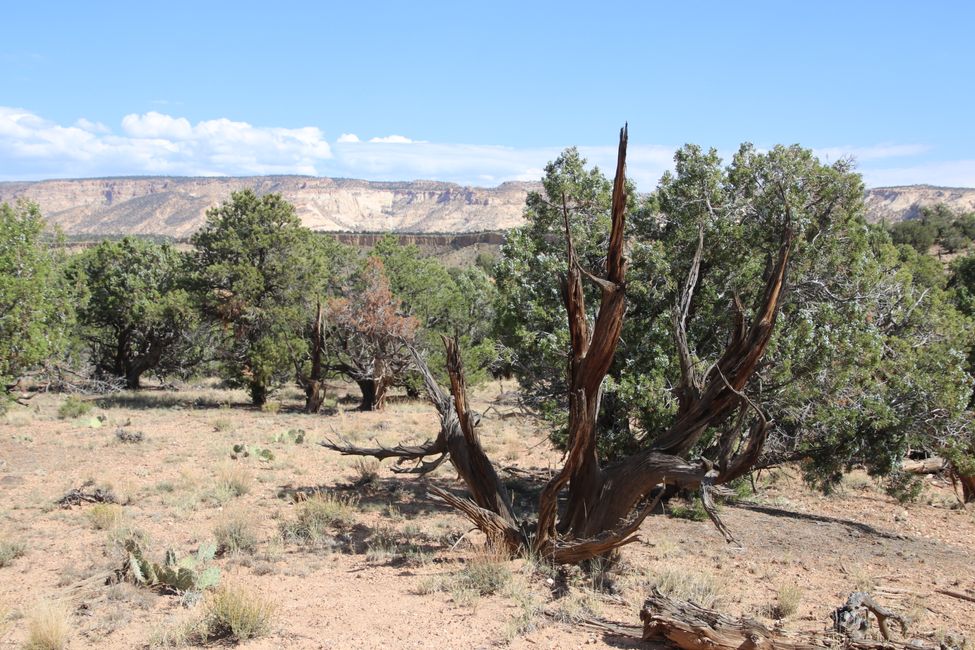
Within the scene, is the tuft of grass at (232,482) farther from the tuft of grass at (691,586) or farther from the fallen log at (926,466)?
the fallen log at (926,466)

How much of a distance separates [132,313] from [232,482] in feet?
60.6

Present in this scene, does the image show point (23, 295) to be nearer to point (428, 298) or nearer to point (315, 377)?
point (315, 377)

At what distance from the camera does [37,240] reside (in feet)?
52.8

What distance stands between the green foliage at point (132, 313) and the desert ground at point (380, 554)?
36.4 feet

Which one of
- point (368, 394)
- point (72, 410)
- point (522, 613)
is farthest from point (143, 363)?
point (522, 613)

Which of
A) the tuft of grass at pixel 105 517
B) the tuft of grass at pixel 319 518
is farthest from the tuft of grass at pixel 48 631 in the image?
the tuft of grass at pixel 105 517

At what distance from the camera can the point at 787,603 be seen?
7.78 m

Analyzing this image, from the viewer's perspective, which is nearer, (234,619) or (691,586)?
(234,619)

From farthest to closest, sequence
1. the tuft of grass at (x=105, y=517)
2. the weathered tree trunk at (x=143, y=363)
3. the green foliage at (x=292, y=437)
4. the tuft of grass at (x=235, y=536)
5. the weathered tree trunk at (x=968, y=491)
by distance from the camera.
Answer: the weathered tree trunk at (x=143, y=363), the green foliage at (x=292, y=437), the weathered tree trunk at (x=968, y=491), the tuft of grass at (x=105, y=517), the tuft of grass at (x=235, y=536)

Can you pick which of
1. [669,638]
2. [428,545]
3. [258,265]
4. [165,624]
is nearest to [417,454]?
[428,545]

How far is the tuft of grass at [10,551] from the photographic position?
8.92m

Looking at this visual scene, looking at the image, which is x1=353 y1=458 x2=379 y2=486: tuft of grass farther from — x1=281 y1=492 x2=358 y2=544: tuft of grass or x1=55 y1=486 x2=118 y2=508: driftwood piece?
x1=55 y1=486 x2=118 y2=508: driftwood piece

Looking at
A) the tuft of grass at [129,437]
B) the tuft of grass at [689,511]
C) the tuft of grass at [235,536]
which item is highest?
the tuft of grass at [235,536]

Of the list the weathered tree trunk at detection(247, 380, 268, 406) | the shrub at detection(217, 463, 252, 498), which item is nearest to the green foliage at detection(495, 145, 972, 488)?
the shrub at detection(217, 463, 252, 498)
